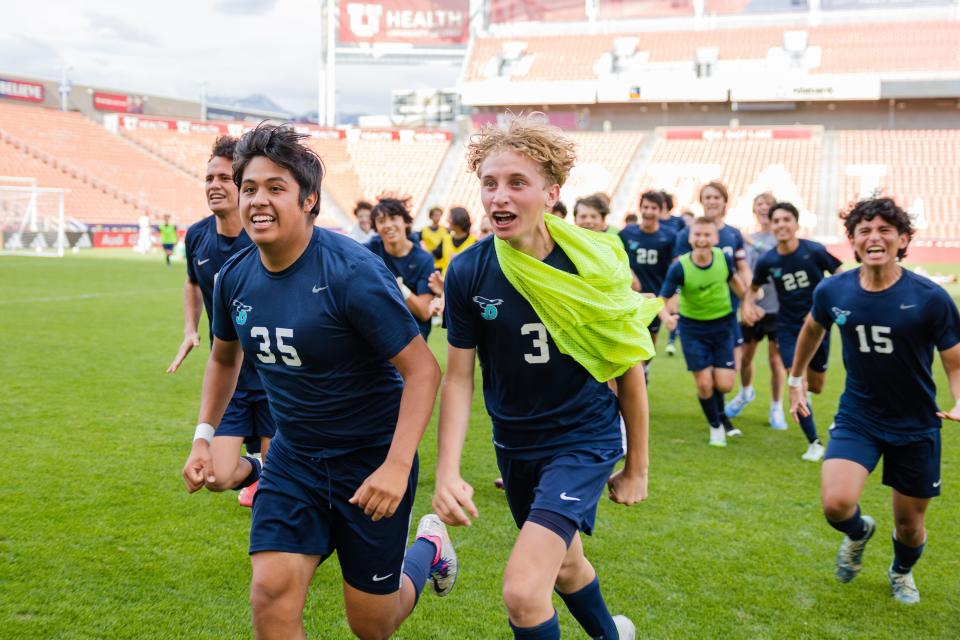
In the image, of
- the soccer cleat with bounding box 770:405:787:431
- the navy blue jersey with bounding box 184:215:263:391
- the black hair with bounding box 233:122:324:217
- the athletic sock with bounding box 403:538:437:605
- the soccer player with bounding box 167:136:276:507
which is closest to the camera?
the black hair with bounding box 233:122:324:217

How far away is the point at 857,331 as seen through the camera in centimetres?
467

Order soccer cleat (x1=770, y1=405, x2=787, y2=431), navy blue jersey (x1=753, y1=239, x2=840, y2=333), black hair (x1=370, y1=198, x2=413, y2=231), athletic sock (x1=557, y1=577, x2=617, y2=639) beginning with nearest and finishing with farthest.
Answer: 1. athletic sock (x1=557, y1=577, x2=617, y2=639)
2. black hair (x1=370, y1=198, x2=413, y2=231)
3. navy blue jersey (x1=753, y1=239, x2=840, y2=333)
4. soccer cleat (x1=770, y1=405, x2=787, y2=431)

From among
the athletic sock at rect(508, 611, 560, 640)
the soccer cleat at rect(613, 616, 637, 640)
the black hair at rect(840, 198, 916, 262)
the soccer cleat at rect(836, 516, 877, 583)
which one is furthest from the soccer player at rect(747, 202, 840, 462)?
the athletic sock at rect(508, 611, 560, 640)

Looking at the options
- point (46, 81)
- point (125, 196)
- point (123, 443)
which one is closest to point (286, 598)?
point (123, 443)

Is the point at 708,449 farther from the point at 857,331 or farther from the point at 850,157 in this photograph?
the point at 850,157

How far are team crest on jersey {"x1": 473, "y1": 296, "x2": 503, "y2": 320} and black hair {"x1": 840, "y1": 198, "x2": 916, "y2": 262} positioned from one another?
7.75 ft

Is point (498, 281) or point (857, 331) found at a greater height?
point (498, 281)

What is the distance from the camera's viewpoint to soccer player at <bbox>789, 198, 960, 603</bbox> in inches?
178

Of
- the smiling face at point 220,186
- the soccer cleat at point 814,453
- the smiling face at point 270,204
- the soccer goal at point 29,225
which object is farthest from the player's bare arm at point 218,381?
the soccer goal at point 29,225

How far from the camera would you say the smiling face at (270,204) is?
3104 mm

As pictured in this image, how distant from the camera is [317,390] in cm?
322

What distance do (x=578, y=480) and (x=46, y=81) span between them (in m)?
65.7

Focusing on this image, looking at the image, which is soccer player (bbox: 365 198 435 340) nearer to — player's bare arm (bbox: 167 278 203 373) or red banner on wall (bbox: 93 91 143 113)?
player's bare arm (bbox: 167 278 203 373)

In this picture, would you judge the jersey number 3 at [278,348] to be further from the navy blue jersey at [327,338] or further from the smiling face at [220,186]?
the smiling face at [220,186]
